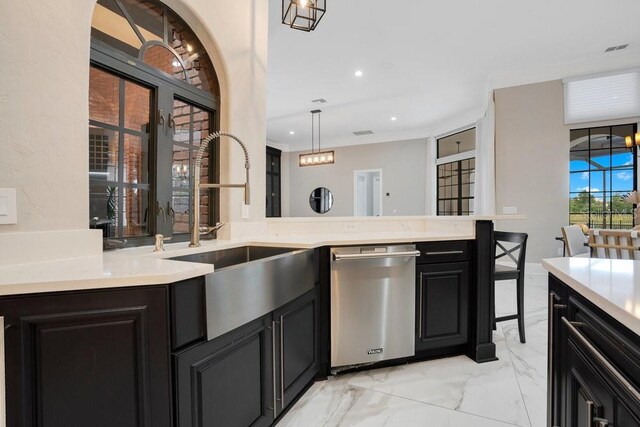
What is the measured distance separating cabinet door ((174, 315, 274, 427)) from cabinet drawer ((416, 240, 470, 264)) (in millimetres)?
1182

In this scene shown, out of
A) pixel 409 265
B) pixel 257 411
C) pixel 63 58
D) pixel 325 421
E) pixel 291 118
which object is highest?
pixel 291 118

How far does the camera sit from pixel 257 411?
51.3 inches

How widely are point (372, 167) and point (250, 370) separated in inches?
313

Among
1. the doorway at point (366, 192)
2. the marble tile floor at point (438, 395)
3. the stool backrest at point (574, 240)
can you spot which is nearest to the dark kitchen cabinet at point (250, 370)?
the marble tile floor at point (438, 395)

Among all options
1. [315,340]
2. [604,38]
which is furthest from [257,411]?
[604,38]

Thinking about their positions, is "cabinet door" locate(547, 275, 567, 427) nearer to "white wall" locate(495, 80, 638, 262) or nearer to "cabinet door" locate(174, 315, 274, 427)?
"cabinet door" locate(174, 315, 274, 427)

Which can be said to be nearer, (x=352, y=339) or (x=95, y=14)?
(x=95, y=14)

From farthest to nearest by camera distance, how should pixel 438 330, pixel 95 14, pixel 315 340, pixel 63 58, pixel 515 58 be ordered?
1. pixel 515 58
2. pixel 438 330
3. pixel 315 340
4. pixel 95 14
5. pixel 63 58

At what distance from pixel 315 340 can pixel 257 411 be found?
58cm

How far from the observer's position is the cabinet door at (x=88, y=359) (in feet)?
2.57

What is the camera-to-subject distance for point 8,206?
1070mm

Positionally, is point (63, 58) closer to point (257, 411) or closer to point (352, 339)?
point (257, 411)

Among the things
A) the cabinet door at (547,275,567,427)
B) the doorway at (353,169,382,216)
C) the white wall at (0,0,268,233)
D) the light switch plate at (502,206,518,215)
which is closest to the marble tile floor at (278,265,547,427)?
the cabinet door at (547,275,567,427)

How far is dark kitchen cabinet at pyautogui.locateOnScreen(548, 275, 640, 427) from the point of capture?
0.65 m
